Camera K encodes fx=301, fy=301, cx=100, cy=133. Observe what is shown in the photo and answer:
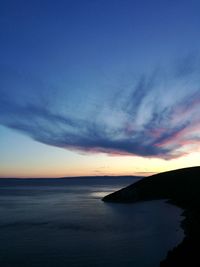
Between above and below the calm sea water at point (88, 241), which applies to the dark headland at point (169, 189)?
above

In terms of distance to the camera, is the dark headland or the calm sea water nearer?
the calm sea water

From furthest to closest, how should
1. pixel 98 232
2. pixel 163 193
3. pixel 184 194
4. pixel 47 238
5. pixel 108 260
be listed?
pixel 163 193 < pixel 184 194 < pixel 98 232 < pixel 47 238 < pixel 108 260

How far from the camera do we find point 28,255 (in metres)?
29.4

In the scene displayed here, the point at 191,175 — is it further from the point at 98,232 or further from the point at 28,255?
the point at 28,255

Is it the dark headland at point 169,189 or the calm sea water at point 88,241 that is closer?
the calm sea water at point 88,241

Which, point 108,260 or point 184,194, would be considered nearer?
point 108,260

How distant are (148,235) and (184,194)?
47568 mm

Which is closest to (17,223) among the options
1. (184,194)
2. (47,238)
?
(47,238)

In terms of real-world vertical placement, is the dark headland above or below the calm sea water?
above

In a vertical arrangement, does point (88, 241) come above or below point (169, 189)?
below

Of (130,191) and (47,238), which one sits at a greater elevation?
(130,191)

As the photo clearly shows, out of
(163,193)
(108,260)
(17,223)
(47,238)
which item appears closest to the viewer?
(108,260)

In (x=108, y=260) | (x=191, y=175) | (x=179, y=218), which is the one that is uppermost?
(x=191, y=175)

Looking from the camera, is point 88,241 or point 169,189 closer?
point 88,241
